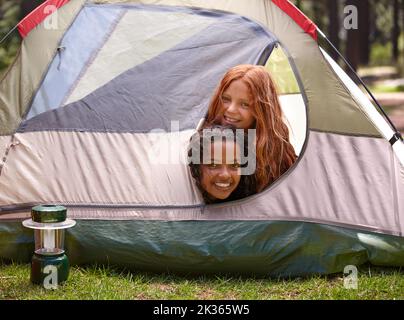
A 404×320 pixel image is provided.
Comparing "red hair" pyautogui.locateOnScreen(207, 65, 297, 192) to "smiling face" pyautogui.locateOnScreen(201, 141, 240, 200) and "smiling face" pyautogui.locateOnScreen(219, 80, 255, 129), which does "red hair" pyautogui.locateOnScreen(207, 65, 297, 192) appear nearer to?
"smiling face" pyautogui.locateOnScreen(219, 80, 255, 129)

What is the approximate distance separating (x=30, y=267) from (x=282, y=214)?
47.9 inches

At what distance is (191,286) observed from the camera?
2928 millimetres

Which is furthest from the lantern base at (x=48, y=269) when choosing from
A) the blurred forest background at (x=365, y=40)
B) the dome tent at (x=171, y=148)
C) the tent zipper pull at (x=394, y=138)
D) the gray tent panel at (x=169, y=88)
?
the blurred forest background at (x=365, y=40)

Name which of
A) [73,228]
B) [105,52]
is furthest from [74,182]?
[105,52]

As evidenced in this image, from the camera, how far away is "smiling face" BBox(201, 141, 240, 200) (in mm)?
3135

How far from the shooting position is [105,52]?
11.7 ft

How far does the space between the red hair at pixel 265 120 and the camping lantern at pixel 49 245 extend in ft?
3.19

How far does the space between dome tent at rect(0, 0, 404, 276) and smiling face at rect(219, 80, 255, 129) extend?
0.25m

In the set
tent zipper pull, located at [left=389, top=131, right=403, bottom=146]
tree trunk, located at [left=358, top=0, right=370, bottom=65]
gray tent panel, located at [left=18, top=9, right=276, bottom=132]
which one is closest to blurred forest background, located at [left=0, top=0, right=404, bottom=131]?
tree trunk, located at [left=358, top=0, right=370, bottom=65]

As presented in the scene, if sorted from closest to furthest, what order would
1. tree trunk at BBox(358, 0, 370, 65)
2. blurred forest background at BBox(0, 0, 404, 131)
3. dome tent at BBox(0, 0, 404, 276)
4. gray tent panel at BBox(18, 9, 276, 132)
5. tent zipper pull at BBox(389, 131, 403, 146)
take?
dome tent at BBox(0, 0, 404, 276), tent zipper pull at BBox(389, 131, 403, 146), gray tent panel at BBox(18, 9, 276, 132), blurred forest background at BBox(0, 0, 404, 131), tree trunk at BBox(358, 0, 370, 65)

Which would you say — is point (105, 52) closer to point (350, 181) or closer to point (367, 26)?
point (350, 181)

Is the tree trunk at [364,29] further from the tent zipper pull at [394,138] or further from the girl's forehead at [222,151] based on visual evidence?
the girl's forehead at [222,151]

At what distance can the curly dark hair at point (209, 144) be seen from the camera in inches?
124
